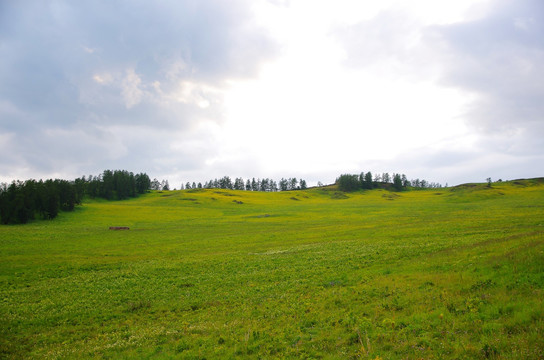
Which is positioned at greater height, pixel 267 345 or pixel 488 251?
pixel 488 251

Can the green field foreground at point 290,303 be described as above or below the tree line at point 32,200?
below

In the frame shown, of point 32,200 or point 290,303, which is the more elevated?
point 32,200

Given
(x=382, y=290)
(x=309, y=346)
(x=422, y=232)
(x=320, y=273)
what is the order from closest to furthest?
1. (x=309, y=346)
2. (x=382, y=290)
3. (x=320, y=273)
4. (x=422, y=232)

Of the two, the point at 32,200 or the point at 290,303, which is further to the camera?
the point at 32,200

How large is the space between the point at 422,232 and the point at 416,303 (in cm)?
2735

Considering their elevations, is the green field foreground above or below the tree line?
below

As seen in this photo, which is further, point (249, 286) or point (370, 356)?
point (249, 286)

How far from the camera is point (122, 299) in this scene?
67.6ft

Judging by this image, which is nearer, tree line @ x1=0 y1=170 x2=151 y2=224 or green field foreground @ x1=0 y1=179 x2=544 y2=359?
green field foreground @ x1=0 y1=179 x2=544 y2=359

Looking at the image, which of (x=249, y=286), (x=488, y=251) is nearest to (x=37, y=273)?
(x=249, y=286)

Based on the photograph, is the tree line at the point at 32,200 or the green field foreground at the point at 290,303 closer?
the green field foreground at the point at 290,303

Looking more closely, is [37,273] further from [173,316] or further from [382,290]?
[382,290]

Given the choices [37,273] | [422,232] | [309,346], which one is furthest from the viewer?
[422,232]

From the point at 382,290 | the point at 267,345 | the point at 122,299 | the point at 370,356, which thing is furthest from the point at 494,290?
the point at 122,299
